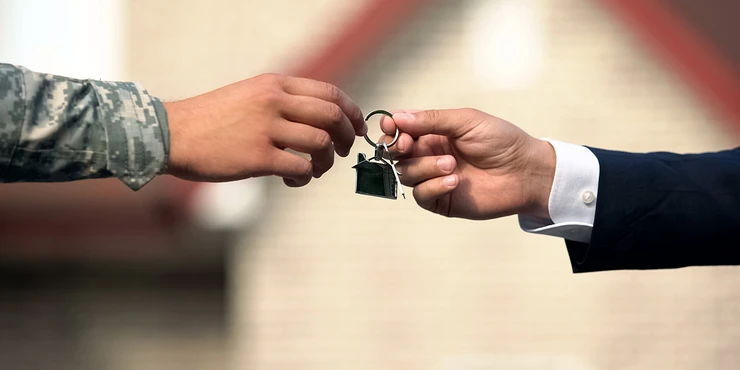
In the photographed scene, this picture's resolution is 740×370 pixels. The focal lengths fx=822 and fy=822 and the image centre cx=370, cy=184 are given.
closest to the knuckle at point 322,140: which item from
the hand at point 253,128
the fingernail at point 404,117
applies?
the hand at point 253,128

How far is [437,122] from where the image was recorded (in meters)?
2.17

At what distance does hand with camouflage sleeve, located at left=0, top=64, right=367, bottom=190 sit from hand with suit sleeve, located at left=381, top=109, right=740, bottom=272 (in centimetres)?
40

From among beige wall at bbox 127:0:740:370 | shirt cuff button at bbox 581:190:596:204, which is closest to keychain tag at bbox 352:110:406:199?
shirt cuff button at bbox 581:190:596:204

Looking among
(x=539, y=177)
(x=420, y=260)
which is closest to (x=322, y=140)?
(x=539, y=177)

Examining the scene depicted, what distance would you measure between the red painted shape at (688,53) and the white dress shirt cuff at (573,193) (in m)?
2.99

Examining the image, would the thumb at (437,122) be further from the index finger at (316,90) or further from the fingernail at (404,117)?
the index finger at (316,90)

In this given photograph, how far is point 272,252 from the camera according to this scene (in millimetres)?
5102

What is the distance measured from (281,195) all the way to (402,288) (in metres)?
0.95

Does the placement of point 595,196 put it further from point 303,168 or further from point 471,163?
point 303,168

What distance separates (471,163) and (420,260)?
111 inches

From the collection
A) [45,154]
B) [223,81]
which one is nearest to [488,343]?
[223,81]

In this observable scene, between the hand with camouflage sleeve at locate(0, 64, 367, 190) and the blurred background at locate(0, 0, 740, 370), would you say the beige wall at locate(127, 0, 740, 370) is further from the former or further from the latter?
the hand with camouflage sleeve at locate(0, 64, 367, 190)

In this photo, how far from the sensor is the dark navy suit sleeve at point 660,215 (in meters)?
2.39

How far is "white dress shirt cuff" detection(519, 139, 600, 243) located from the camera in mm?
2383
